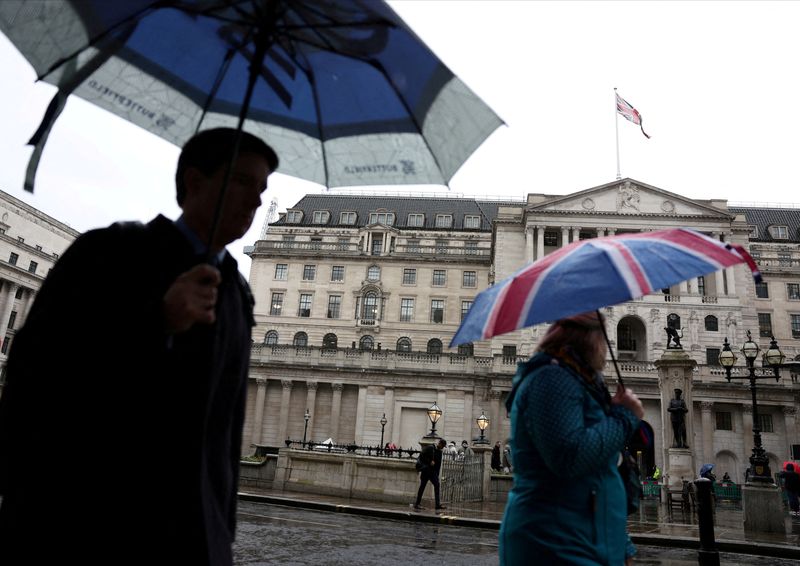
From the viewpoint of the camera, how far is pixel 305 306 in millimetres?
63812

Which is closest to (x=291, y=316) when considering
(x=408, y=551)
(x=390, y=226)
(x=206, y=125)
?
(x=390, y=226)

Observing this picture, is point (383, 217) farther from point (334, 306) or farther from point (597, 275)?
point (597, 275)

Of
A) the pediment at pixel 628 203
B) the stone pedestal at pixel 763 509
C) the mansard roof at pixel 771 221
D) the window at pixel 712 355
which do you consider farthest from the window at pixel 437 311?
the stone pedestal at pixel 763 509

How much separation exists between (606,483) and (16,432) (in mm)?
2521

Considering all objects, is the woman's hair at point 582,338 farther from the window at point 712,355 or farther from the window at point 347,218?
the window at point 347,218

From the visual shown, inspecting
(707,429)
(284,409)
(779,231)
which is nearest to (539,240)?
(707,429)

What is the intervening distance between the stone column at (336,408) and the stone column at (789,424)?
32.2m

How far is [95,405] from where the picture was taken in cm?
188

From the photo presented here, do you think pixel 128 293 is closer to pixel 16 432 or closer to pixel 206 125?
pixel 16 432

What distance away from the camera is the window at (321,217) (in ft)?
243

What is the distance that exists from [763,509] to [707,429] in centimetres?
3076

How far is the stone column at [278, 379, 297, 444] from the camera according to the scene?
46844 mm

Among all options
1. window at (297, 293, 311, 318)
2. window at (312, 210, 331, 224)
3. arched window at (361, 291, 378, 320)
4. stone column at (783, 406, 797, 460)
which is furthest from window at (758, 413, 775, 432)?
window at (312, 210, 331, 224)

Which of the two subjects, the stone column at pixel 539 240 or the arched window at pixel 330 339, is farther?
the arched window at pixel 330 339
